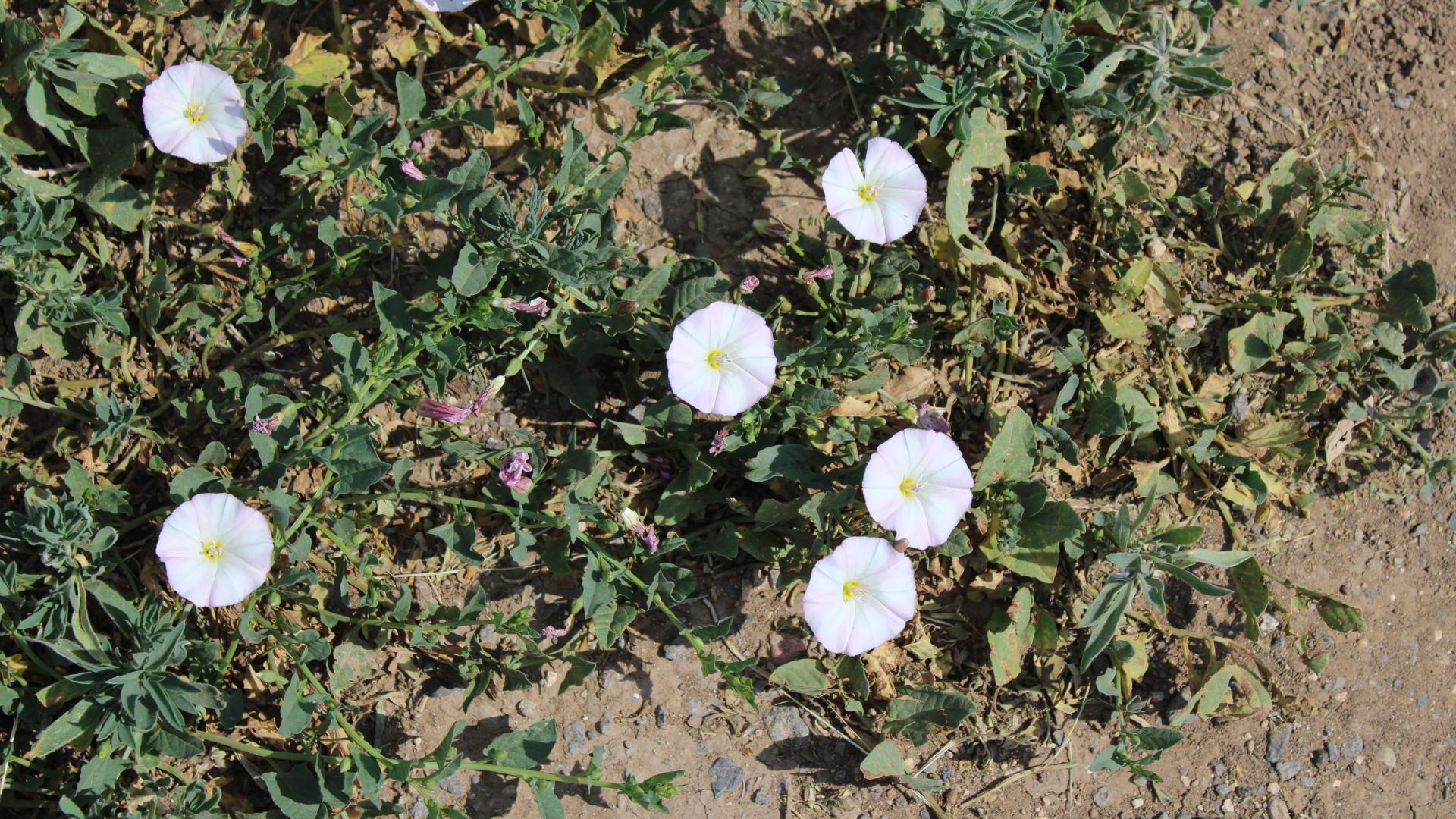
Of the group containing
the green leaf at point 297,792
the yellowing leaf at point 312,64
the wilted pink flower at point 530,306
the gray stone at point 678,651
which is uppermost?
the yellowing leaf at point 312,64

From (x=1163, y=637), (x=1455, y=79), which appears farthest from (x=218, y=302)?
(x=1455, y=79)

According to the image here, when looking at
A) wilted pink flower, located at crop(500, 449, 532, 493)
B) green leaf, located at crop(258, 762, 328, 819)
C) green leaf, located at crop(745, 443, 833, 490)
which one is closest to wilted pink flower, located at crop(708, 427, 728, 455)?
green leaf, located at crop(745, 443, 833, 490)

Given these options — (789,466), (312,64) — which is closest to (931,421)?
(789,466)

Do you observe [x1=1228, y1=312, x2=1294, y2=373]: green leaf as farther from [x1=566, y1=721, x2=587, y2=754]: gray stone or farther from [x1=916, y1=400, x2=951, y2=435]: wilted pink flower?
[x1=566, y1=721, x2=587, y2=754]: gray stone

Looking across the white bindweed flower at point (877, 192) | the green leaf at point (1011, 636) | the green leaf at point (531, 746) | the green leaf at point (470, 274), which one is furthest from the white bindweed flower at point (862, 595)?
the green leaf at point (470, 274)

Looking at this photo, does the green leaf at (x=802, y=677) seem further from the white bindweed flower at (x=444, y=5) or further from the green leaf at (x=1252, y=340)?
the white bindweed flower at (x=444, y=5)

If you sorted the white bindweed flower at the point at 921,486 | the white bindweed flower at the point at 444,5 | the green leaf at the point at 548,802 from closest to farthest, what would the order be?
the green leaf at the point at 548,802 < the white bindweed flower at the point at 921,486 < the white bindweed flower at the point at 444,5
